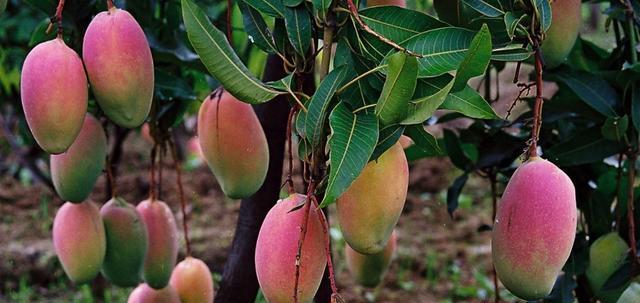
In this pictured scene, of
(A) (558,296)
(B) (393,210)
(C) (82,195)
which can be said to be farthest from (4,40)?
(B) (393,210)

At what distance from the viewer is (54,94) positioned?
2.16ft

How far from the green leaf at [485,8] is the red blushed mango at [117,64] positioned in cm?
25

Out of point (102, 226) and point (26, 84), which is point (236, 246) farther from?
point (26, 84)

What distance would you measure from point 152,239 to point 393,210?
1.59ft

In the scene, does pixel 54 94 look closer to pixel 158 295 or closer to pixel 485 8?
pixel 485 8

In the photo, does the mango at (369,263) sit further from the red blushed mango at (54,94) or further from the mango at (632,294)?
the red blushed mango at (54,94)

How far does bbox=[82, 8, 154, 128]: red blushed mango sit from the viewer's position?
676 mm

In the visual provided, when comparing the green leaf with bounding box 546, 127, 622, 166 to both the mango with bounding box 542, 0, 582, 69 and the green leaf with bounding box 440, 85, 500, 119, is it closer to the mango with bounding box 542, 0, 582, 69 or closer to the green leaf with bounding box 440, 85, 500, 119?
the mango with bounding box 542, 0, 582, 69

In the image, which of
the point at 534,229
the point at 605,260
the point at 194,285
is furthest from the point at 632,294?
the point at 194,285

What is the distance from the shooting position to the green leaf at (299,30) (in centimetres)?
68

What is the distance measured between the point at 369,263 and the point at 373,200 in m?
0.41

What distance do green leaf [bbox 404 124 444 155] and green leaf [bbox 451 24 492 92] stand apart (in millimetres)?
91

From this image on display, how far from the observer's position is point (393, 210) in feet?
2.10

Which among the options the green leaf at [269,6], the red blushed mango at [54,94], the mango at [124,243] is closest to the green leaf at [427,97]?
the green leaf at [269,6]
